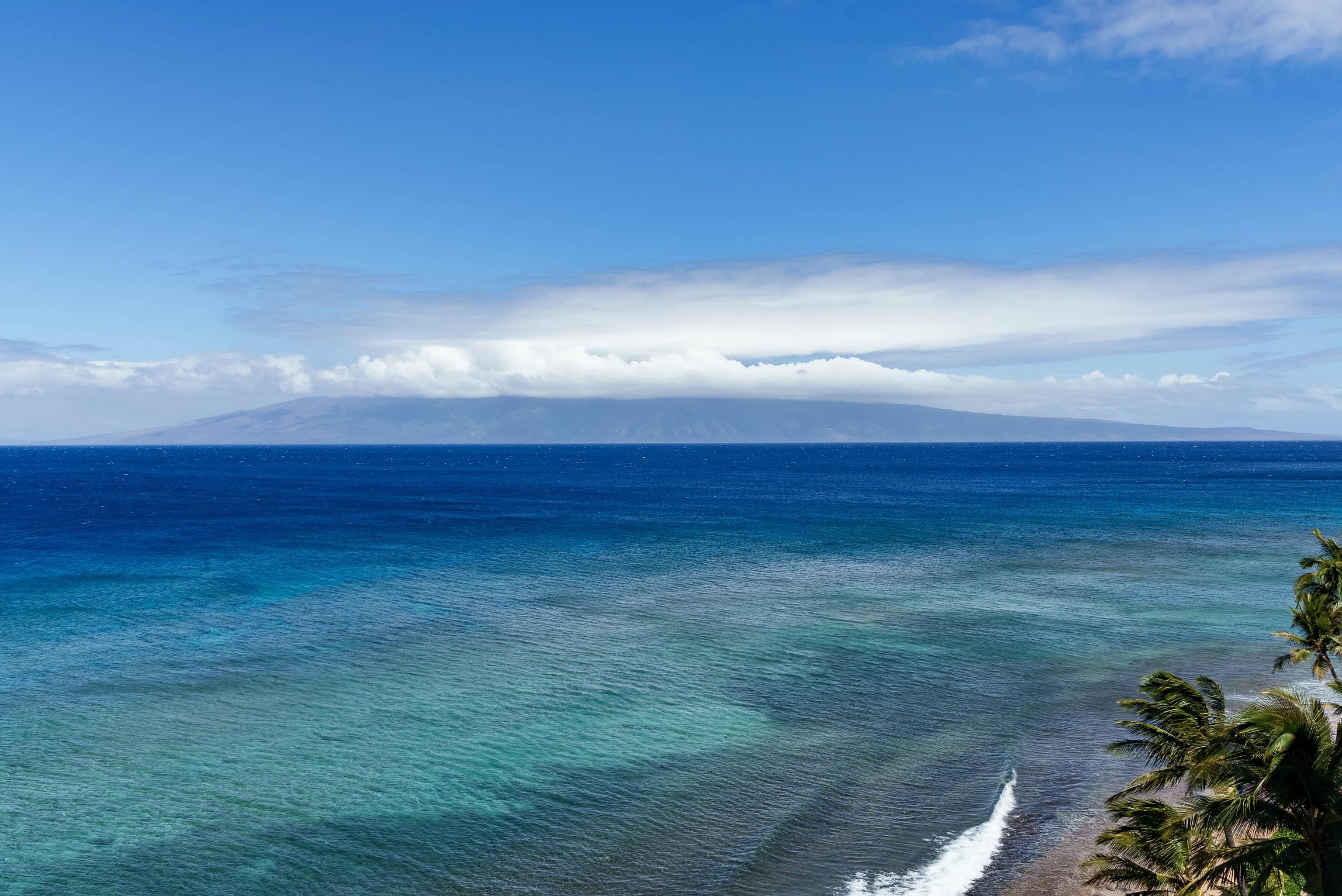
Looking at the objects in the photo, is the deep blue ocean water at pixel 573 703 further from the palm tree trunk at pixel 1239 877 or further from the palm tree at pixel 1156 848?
the palm tree trunk at pixel 1239 877

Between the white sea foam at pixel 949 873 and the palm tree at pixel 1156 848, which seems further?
the white sea foam at pixel 949 873

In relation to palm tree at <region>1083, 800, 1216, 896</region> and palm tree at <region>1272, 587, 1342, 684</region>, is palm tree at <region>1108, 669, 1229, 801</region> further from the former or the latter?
palm tree at <region>1272, 587, 1342, 684</region>

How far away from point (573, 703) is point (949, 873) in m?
19.7

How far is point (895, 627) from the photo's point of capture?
176 ft

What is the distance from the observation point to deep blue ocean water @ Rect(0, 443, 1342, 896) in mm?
25844

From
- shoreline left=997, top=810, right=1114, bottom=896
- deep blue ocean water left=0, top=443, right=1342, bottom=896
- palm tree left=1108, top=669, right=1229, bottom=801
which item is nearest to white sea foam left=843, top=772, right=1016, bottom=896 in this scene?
deep blue ocean water left=0, top=443, right=1342, bottom=896

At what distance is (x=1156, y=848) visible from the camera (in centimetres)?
1850

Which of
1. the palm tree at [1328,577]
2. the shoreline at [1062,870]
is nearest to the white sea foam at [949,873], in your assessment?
the shoreline at [1062,870]

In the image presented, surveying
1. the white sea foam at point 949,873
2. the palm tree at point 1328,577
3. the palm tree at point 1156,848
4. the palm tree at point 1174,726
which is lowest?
the white sea foam at point 949,873

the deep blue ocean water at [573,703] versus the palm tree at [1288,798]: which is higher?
the palm tree at [1288,798]

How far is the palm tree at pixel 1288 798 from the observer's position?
14.2 metres

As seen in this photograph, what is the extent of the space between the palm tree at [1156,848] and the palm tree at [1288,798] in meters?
2.63

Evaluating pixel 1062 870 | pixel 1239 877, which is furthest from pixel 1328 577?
pixel 1239 877

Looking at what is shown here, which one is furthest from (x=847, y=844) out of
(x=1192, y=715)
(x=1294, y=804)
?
(x=1294, y=804)
